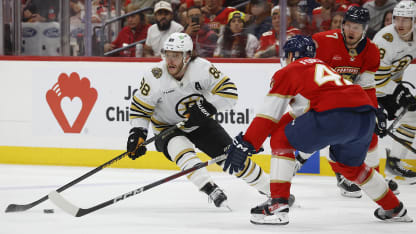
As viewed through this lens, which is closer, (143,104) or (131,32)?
(143,104)

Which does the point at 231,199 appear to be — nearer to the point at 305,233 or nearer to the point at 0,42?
the point at 305,233

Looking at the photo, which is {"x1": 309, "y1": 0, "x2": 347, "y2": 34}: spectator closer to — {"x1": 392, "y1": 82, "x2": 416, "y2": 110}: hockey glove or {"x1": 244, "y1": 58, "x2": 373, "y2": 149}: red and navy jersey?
{"x1": 392, "y1": 82, "x2": 416, "y2": 110}: hockey glove

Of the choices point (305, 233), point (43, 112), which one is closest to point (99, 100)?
point (43, 112)

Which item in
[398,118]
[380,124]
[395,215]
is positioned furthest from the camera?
[398,118]

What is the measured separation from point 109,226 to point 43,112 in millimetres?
2784

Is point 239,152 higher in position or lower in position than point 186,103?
lower

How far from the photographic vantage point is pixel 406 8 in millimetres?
4727

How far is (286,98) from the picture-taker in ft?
9.80

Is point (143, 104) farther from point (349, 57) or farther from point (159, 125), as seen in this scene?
point (349, 57)

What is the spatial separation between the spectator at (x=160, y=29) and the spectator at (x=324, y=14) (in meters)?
1.14

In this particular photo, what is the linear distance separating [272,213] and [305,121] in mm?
483

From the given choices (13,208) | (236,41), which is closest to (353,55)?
(236,41)

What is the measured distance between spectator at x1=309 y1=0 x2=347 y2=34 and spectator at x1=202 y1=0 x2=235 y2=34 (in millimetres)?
689

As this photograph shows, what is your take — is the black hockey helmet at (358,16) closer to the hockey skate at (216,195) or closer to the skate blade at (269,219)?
the hockey skate at (216,195)
